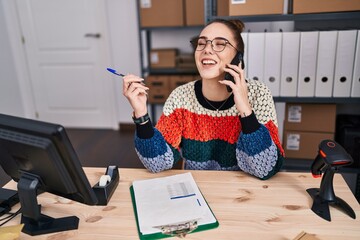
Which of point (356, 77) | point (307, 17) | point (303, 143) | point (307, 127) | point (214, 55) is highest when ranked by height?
point (307, 17)

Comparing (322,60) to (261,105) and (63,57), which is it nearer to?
(261,105)

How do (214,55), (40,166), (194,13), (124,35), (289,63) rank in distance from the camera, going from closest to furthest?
(40,166) → (214,55) → (289,63) → (194,13) → (124,35)

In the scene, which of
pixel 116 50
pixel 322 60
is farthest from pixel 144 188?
pixel 116 50

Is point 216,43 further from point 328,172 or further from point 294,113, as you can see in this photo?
point 294,113

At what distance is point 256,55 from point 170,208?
47.0 inches

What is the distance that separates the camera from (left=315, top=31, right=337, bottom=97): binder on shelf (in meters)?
1.77

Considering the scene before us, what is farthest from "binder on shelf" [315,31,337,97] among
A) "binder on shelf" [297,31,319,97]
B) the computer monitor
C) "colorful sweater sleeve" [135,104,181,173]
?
the computer monitor

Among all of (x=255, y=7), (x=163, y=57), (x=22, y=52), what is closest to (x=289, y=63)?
(x=255, y=7)

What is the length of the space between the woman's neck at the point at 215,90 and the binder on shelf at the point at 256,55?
2.12ft

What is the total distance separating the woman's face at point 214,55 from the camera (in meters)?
1.24

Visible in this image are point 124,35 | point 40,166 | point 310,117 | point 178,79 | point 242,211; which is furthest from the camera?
point 124,35

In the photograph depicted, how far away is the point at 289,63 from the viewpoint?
6.10ft

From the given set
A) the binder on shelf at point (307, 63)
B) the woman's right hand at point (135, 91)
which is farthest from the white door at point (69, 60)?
the woman's right hand at point (135, 91)

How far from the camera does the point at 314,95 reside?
1.90 meters
